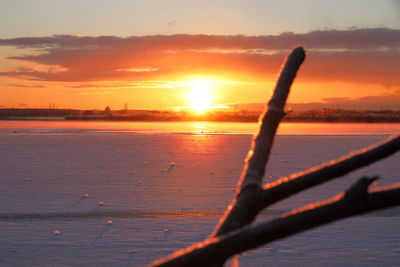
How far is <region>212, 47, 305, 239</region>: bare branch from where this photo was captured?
32.5 inches

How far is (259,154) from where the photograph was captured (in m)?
0.94

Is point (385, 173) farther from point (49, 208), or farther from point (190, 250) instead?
point (190, 250)

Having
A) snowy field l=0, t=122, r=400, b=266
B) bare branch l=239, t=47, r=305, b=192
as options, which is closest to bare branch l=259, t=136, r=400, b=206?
bare branch l=239, t=47, r=305, b=192

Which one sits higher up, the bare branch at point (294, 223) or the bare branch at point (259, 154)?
the bare branch at point (259, 154)

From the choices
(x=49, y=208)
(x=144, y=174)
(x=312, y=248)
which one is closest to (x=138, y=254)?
(x=312, y=248)

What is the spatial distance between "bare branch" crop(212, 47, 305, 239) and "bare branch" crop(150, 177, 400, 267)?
0.32 feet

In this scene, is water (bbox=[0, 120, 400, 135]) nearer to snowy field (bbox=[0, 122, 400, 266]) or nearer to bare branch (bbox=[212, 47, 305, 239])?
snowy field (bbox=[0, 122, 400, 266])

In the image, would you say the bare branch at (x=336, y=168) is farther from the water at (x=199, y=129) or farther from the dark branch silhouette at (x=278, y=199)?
the water at (x=199, y=129)

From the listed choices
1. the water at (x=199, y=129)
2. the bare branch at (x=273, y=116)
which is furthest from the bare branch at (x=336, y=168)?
the water at (x=199, y=129)

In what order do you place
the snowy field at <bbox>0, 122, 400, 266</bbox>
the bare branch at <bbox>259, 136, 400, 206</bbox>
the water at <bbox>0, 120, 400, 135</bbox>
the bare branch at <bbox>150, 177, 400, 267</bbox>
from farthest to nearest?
the water at <bbox>0, 120, 400, 135</bbox>, the snowy field at <bbox>0, 122, 400, 266</bbox>, the bare branch at <bbox>259, 136, 400, 206</bbox>, the bare branch at <bbox>150, 177, 400, 267</bbox>

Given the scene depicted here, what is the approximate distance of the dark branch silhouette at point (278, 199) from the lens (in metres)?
0.70

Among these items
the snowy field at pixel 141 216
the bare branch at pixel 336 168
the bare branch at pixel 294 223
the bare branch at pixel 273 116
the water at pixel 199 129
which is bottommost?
the bare branch at pixel 294 223

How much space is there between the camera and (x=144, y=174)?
41.7 ft

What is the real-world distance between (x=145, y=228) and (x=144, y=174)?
18.3 feet
